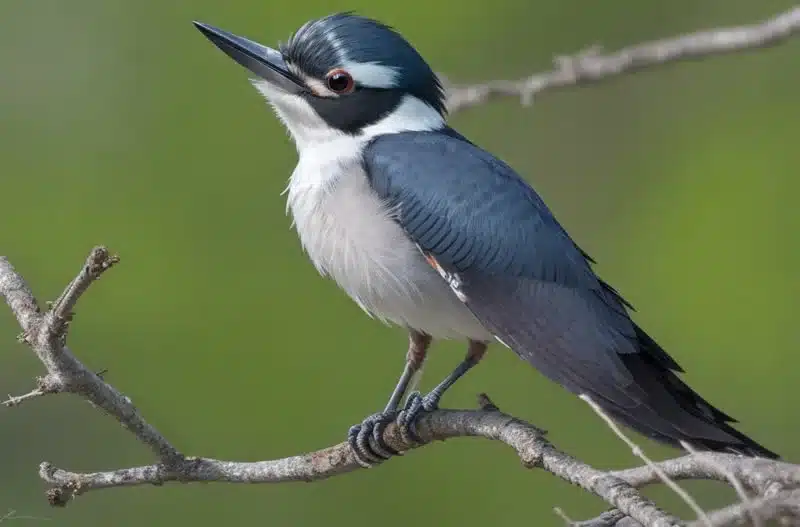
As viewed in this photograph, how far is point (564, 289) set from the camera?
3.09 m

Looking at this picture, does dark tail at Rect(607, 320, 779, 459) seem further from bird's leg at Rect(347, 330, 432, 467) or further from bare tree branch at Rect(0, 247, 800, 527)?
bird's leg at Rect(347, 330, 432, 467)

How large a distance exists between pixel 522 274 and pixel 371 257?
1.03ft

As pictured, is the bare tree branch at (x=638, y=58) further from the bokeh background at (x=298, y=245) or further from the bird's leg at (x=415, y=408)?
the bokeh background at (x=298, y=245)

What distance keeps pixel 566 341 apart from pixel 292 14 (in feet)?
7.58

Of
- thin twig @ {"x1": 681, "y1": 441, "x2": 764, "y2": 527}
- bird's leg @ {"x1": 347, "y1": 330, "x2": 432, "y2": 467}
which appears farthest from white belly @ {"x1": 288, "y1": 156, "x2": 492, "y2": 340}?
thin twig @ {"x1": 681, "y1": 441, "x2": 764, "y2": 527}

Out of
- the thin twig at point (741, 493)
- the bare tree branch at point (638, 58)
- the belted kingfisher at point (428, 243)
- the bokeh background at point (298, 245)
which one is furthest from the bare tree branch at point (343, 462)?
the bokeh background at point (298, 245)

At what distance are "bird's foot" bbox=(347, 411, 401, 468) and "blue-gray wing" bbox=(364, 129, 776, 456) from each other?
0.32 metres

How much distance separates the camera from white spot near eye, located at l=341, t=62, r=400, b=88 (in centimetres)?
333

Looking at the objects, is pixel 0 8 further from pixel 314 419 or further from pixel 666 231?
pixel 666 231

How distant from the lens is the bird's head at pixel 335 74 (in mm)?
3336

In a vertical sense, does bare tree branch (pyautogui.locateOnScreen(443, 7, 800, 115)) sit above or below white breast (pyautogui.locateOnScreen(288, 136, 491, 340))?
above

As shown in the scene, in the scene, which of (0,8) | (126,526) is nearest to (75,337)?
(126,526)

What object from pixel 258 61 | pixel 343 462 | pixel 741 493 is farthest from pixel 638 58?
pixel 741 493

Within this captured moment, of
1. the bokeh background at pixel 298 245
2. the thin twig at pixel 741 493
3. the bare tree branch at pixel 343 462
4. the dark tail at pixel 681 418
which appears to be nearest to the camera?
the thin twig at pixel 741 493
